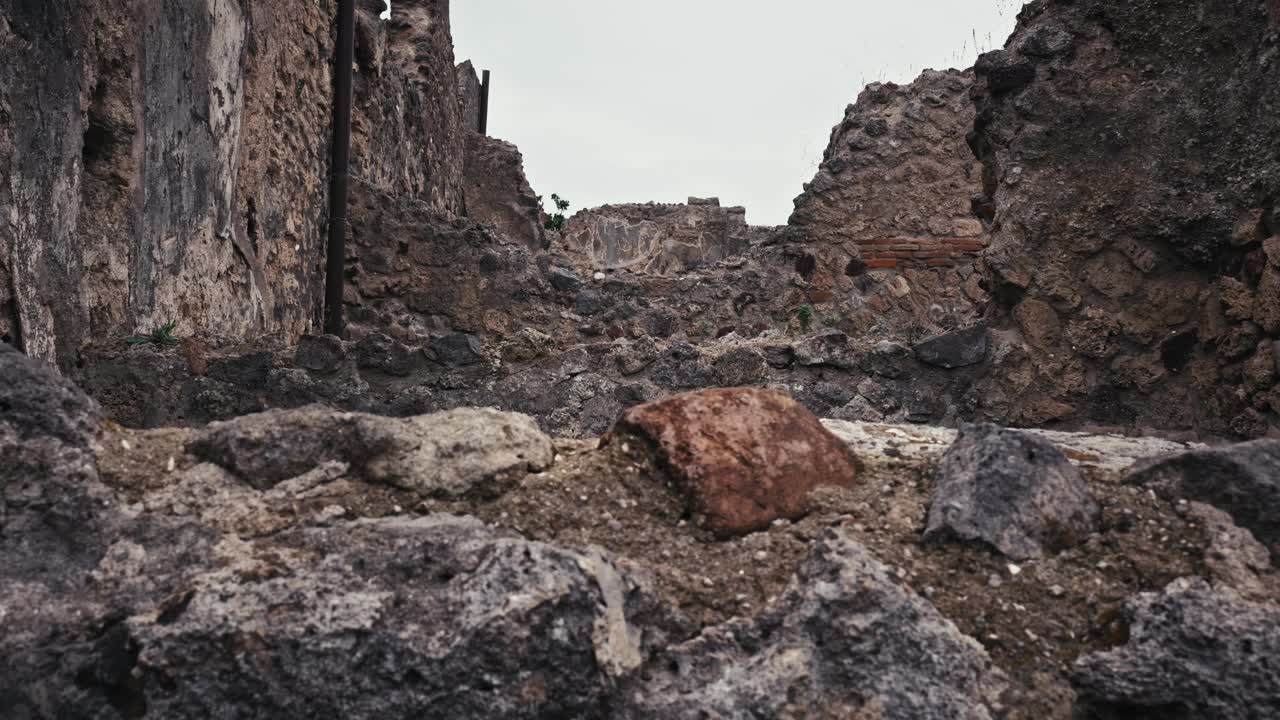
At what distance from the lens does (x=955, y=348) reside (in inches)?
148

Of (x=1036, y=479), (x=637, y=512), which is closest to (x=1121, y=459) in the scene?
(x=1036, y=479)

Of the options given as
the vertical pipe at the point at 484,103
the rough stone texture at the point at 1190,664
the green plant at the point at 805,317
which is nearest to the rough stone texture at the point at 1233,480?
the rough stone texture at the point at 1190,664

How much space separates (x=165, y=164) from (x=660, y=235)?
8.86 meters

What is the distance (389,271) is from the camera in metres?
6.07

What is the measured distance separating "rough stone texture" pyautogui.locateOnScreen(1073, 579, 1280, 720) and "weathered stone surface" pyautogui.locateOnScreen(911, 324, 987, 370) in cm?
258

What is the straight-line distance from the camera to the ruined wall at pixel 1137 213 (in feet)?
9.59

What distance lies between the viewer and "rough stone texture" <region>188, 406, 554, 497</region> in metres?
1.45

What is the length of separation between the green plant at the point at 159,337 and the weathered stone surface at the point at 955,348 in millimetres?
3011

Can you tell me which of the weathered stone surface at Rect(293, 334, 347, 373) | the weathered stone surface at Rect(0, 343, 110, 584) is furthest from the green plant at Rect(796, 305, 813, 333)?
the weathered stone surface at Rect(0, 343, 110, 584)

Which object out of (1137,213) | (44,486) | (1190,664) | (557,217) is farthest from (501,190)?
(1190,664)

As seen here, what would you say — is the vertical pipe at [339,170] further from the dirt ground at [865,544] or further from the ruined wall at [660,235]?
the ruined wall at [660,235]

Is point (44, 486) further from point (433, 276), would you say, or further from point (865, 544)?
point (433, 276)

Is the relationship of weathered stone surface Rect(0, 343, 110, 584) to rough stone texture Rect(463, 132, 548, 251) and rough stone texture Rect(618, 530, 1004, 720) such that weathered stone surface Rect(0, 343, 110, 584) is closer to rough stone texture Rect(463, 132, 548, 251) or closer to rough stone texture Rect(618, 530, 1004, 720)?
rough stone texture Rect(618, 530, 1004, 720)

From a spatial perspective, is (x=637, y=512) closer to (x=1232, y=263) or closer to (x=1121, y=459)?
(x=1121, y=459)
